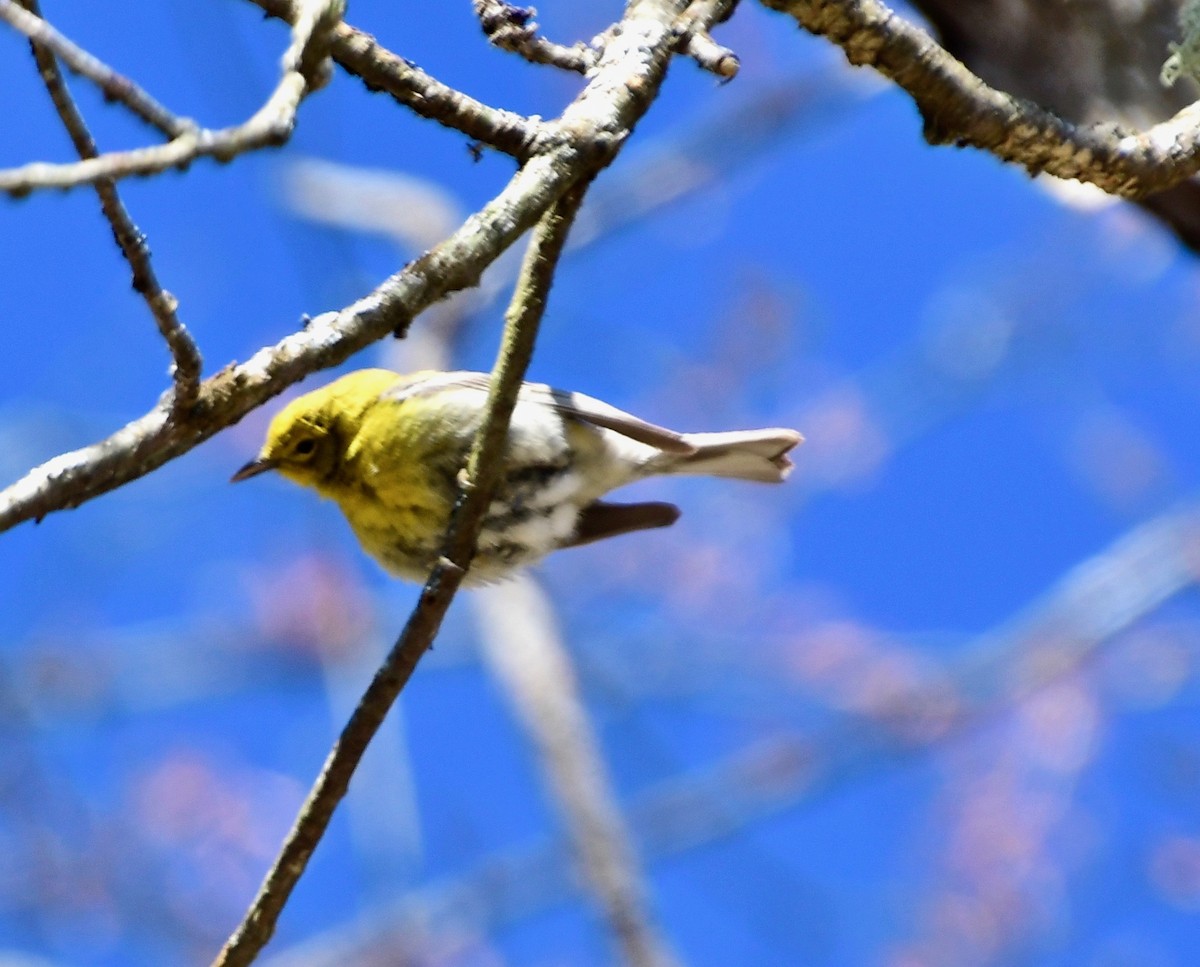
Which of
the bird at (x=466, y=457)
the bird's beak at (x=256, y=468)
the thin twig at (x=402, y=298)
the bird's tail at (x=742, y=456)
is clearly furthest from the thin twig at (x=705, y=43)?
the bird's beak at (x=256, y=468)

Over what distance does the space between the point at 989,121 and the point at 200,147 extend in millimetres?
1450

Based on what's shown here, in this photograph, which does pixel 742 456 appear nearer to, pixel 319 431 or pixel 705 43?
pixel 319 431

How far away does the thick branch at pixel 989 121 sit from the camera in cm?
216

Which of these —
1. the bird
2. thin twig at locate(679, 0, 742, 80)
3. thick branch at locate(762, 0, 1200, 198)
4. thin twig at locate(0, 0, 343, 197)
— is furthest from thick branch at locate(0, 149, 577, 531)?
the bird

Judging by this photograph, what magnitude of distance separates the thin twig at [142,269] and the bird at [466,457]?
1671 mm

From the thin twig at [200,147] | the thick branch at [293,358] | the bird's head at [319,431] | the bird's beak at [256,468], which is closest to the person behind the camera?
the thin twig at [200,147]

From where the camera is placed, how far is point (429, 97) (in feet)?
6.22

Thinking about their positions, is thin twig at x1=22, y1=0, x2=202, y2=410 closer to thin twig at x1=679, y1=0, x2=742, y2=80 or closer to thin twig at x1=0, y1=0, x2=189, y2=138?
thin twig at x1=0, y1=0, x2=189, y2=138

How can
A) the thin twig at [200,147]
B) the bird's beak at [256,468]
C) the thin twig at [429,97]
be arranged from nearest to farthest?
the thin twig at [200,147] → the thin twig at [429,97] → the bird's beak at [256,468]

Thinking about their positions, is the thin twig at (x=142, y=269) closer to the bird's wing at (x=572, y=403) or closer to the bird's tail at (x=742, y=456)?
the bird's wing at (x=572, y=403)

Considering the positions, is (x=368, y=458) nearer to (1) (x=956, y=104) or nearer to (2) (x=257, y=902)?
(2) (x=257, y=902)

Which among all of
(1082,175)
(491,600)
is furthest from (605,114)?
(491,600)

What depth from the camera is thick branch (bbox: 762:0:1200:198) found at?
7.07ft

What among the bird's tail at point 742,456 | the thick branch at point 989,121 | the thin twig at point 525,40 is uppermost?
the bird's tail at point 742,456
